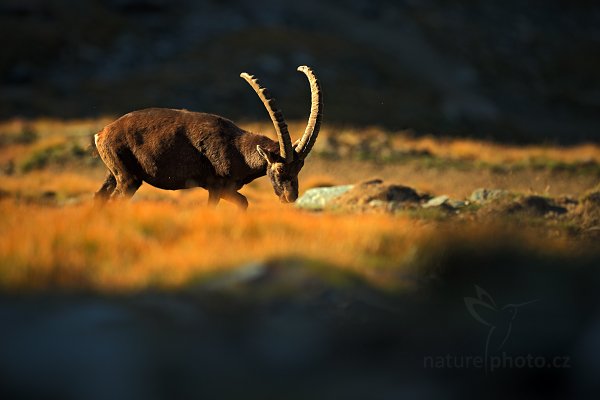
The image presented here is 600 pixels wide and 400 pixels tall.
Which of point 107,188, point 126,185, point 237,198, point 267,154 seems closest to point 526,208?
point 267,154

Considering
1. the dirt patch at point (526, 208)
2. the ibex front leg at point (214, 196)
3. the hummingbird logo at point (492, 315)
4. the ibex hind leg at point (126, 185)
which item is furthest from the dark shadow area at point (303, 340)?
the dirt patch at point (526, 208)

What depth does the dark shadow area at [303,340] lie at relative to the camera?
629 cm

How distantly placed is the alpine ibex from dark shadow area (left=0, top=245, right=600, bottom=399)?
3.22 m

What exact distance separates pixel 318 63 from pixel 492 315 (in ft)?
144

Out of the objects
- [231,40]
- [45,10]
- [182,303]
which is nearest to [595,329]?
[182,303]

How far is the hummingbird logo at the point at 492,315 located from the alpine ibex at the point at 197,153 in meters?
3.60

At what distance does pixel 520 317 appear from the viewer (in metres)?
8.20

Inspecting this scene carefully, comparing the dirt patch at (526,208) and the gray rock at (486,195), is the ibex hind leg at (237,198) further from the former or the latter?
the gray rock at (486,195)

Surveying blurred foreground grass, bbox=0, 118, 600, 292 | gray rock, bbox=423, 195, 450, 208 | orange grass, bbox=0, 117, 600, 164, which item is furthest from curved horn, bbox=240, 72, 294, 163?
orange grass, bbox=0, 117, 600, 164

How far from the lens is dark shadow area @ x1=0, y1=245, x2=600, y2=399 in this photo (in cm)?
629

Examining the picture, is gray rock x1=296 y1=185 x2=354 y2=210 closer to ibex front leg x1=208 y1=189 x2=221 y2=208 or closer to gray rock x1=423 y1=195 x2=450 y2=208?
gray rock x1=423 y1=195 x2=450 y2=208

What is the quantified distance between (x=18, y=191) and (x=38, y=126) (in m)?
14.8

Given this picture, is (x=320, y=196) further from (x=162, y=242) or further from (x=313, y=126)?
(x=162, y=242)

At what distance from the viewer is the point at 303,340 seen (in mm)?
6871
